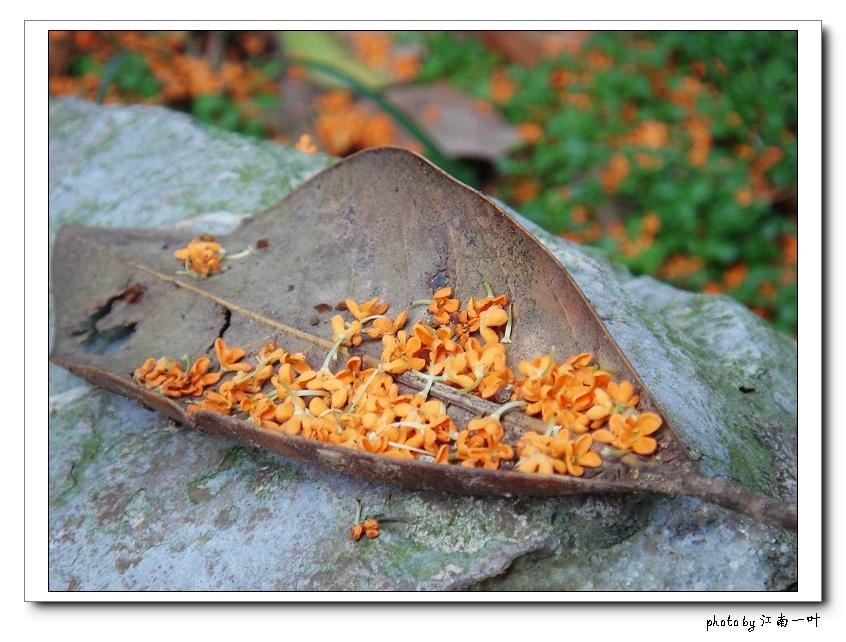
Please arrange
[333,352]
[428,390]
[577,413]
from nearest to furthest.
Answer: [577,413]
[428,390]
[333,352]

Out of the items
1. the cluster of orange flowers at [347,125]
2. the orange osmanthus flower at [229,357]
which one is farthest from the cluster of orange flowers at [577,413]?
the cluster of orange flowers at [347,125]

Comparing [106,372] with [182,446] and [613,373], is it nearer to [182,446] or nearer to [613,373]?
[182,446]

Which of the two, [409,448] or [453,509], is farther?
[453,509]

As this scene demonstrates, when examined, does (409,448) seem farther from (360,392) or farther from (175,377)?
(175,377)

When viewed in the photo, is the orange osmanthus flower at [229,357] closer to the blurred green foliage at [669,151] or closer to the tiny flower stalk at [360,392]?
the tiny flower stalk at [360,392]

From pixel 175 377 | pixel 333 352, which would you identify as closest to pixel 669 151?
pixel 333 352
